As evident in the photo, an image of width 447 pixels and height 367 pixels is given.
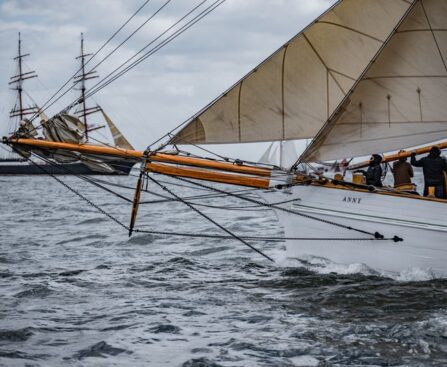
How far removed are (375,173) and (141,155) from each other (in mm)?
4626

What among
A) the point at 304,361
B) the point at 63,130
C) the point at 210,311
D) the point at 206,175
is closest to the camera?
the point at 304,361

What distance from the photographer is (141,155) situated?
14.2m

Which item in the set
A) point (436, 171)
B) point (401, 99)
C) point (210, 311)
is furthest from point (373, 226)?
point (210, 311)

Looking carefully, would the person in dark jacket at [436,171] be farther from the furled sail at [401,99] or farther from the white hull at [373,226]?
the white hull at [373,226]

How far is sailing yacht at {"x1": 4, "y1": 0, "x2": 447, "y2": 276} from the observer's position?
13961 mm

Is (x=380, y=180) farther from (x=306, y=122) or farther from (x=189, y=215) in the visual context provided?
(x=189, y=215)

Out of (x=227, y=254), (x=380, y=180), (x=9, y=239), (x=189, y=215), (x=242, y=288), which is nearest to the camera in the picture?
(x=242, y=288)

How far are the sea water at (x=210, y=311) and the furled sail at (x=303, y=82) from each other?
66.8 inches

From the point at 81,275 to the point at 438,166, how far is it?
7.57 m

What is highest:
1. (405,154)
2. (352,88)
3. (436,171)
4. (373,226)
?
(352,88)

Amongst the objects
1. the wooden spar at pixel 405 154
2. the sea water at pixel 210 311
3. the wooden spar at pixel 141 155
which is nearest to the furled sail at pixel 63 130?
the wooden spar at pixel 141 155

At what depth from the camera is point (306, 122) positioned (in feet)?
49.3

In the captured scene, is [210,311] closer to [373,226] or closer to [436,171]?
[373,226]

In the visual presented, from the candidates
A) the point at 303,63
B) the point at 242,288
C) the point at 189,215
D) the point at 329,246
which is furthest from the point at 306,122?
the point at 189,215
